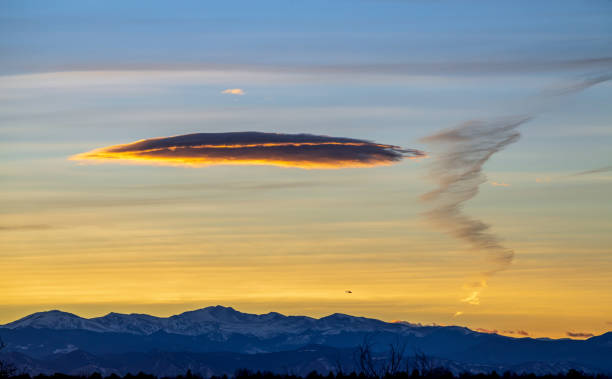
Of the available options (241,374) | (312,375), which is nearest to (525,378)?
(312,375)

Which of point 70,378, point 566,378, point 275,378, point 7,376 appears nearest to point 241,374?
point 275,378

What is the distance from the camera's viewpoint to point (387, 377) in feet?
257

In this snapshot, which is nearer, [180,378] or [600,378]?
[180,378]

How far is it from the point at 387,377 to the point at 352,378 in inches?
132

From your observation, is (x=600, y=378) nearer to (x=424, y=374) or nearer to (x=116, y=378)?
(x=424, y=374)

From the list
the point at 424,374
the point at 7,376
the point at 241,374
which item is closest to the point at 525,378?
the point at 424,374

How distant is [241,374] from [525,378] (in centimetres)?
2197

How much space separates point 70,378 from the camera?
72688mm

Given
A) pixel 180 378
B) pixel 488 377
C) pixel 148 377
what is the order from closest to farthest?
pixel 180 378, pixel 148 377, pixel 488 377

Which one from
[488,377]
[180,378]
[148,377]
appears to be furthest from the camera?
[488,377]

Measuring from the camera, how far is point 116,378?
238 feet

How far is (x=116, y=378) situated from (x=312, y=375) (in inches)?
576

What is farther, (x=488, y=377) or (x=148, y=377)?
(x=488, y=377)

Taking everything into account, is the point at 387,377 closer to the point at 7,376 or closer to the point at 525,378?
the point at 525,378
